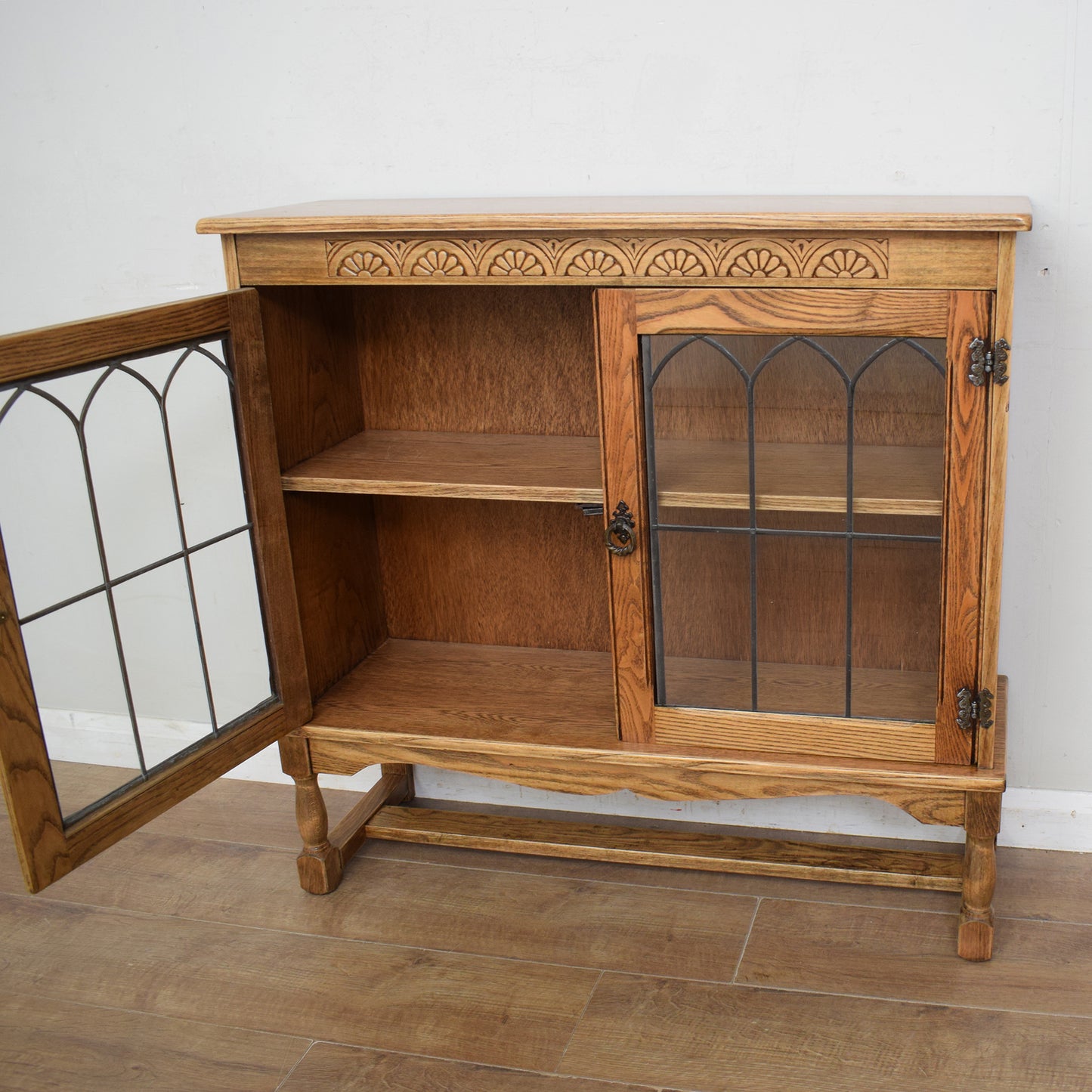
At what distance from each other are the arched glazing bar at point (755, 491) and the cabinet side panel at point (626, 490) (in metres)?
0.01

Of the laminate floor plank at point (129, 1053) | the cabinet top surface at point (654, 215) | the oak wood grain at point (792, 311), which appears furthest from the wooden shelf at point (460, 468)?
the laminate floor plank at point (129, 1053)

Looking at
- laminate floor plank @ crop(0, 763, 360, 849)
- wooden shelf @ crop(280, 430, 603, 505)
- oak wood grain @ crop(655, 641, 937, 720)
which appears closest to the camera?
oak wood grain @ crop(655, 641, 937, 720)

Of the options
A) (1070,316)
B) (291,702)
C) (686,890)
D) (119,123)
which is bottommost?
(686,890)

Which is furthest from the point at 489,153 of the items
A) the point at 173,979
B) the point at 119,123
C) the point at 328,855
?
the point at 173,979

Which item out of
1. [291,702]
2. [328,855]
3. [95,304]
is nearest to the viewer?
[291,702]

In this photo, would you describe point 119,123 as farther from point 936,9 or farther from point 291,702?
point 936,9

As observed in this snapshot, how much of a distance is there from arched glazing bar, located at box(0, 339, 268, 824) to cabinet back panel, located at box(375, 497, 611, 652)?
0.45 metres

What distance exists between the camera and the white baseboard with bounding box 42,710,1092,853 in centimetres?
229

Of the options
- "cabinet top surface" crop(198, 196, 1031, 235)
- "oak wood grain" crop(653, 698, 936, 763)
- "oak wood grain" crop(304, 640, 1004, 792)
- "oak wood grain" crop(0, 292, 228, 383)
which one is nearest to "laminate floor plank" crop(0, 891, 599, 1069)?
"oak wood grain" crop(304, 640, 1004, 792)

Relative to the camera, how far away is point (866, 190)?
2.04 metres

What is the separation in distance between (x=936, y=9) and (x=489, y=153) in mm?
792

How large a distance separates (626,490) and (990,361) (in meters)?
0.56

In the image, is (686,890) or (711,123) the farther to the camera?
(686,890)

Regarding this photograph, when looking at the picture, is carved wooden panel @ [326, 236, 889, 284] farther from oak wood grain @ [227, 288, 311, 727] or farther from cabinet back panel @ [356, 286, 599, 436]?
cabinet back panel @ [356, 286, 599, 436]
